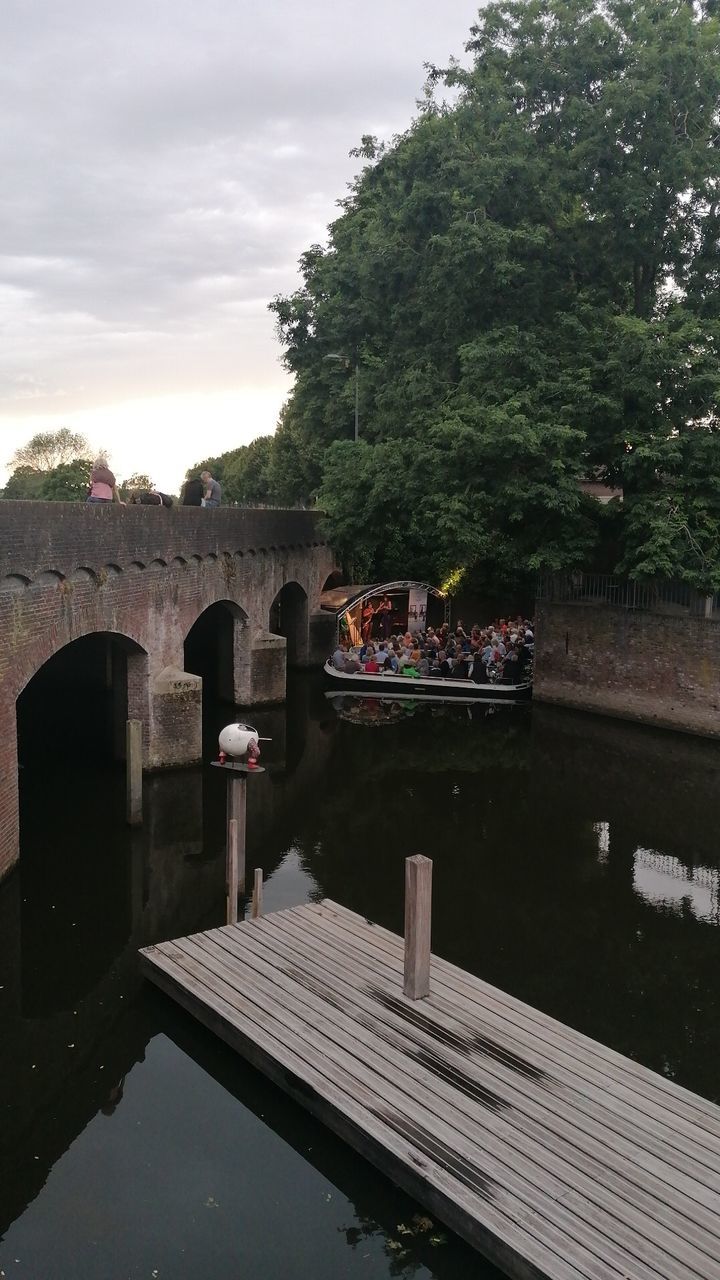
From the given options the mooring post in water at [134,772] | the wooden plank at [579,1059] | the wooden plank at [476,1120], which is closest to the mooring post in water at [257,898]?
the wooden plank at [476,1120]

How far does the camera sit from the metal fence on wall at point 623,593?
20.4m

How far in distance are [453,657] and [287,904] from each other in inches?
535

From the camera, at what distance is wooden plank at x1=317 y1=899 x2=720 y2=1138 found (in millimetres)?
6944

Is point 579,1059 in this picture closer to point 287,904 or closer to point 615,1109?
point 615,1109

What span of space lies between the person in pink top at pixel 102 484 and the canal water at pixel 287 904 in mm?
4392

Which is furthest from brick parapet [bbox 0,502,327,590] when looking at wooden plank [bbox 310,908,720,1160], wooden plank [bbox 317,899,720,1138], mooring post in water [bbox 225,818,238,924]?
wooden plank [bbox 310,908,720,1160]

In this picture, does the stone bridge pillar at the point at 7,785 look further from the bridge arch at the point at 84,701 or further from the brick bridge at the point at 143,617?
the bridge arch at the point at 84,701

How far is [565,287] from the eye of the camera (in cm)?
2166

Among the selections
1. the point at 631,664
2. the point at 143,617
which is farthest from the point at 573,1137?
the point at 631,664

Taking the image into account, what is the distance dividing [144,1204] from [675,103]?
20196 millimetres

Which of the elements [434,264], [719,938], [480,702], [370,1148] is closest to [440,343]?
[434,264]

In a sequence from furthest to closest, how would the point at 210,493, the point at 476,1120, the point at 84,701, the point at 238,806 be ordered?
1. the point at 84,701
2. the point at 210,493
3. the point at 238,806
4. the point at 476,1120

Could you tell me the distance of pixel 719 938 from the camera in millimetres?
10805

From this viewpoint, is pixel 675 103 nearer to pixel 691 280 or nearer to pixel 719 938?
pixel 691 280
